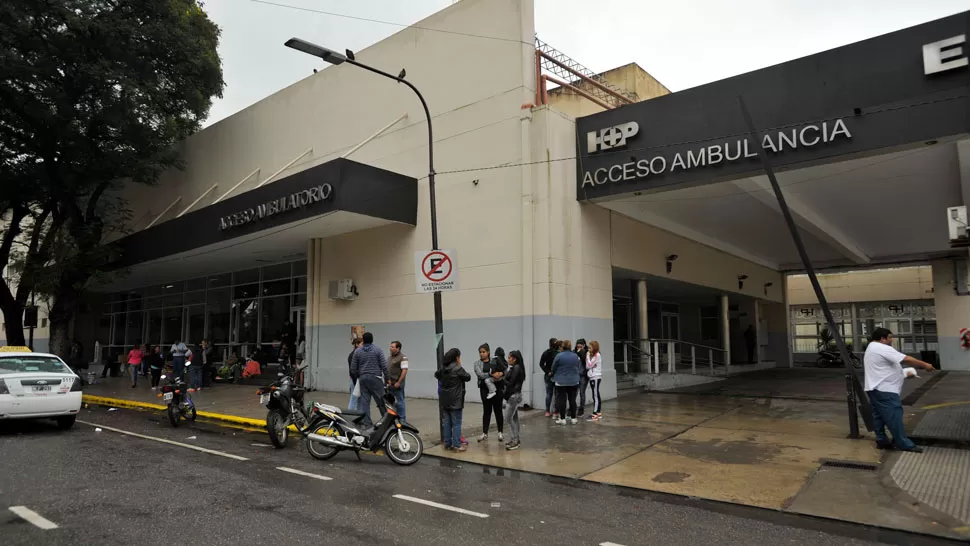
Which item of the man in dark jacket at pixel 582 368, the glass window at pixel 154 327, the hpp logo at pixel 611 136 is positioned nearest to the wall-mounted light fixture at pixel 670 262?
the hpp logo at pixel 611 136

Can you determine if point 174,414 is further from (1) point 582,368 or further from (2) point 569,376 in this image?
(1) point 582,368

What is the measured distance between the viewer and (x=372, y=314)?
1666 centimetres

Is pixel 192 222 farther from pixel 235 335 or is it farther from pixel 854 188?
pixel 854 188

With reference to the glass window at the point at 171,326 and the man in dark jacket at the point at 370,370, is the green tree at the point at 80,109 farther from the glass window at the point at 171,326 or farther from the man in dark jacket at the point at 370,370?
the man in dark jacket at the point at 370,370

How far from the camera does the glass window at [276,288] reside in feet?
69.7

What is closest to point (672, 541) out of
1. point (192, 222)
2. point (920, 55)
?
point (920, 55)

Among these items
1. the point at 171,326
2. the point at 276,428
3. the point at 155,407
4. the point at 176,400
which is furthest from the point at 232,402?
the point at 171,326

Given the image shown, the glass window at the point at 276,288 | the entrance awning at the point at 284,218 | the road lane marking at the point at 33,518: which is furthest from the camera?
the glass window at the point at 276,288

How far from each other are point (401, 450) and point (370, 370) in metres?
1.87

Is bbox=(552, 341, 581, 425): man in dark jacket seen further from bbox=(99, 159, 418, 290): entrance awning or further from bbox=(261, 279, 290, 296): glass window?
bbox=(261, 279, 290, 296): glass window

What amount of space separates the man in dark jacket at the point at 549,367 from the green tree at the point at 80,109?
54.9 ft

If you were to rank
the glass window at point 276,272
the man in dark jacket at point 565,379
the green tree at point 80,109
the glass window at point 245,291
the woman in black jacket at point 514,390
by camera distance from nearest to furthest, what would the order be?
the woman in black jacket at point 514,390, the man in dark jacket at point 565,379, the green tree at point 80,109, the glass window at point 276,272, the glass window at point 245,291

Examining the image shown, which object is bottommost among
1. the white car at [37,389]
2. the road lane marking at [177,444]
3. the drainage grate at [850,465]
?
the road lane marking at [177,444]

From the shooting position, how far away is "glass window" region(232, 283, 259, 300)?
22758 mm
